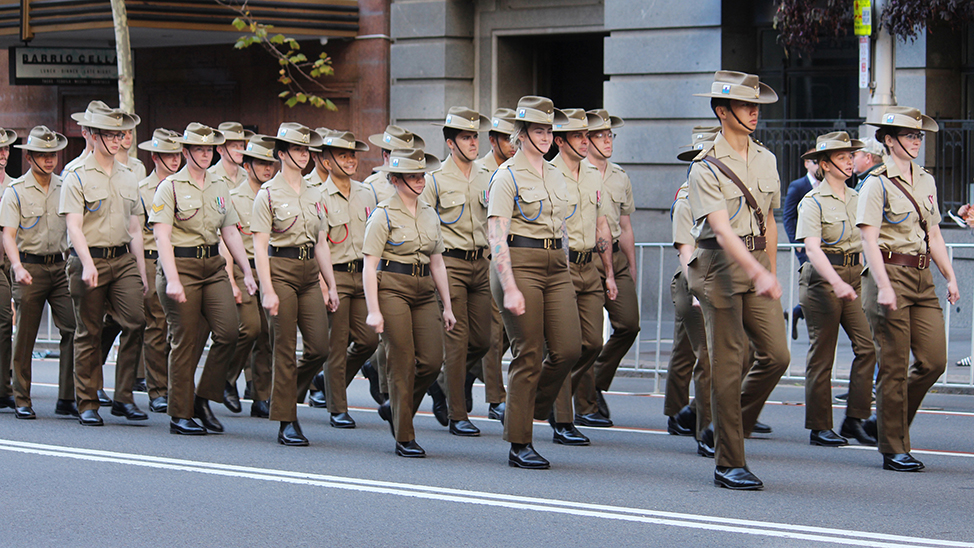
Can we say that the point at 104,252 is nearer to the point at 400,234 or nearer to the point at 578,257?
the point at 400,234

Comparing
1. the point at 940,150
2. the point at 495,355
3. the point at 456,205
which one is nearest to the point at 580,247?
the point at 456,205

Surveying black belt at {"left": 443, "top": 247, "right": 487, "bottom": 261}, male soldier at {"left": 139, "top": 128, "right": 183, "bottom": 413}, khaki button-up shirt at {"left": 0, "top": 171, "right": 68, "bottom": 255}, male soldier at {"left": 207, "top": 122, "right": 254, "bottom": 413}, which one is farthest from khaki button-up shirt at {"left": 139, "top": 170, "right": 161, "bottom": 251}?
black belt at {"left": 443, "top": 247, "right": 487, "bottom": 261}

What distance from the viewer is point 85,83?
821 inches

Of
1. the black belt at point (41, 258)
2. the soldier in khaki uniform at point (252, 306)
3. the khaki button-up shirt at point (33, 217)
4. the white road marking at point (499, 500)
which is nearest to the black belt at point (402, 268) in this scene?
the white road marking at point (499, 500)

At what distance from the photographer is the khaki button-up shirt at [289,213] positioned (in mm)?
8531

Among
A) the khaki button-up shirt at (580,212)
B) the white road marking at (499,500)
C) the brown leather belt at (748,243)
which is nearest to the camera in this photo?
the white road marking at (499,500)

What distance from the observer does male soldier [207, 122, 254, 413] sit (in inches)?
397

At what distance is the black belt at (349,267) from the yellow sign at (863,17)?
640 cm

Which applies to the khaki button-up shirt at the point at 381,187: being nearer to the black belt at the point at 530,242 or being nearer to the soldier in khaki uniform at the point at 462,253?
the soldier in khaki uniform at the point at 462,253

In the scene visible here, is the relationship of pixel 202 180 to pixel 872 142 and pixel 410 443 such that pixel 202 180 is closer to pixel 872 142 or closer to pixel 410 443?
pixel 410 443

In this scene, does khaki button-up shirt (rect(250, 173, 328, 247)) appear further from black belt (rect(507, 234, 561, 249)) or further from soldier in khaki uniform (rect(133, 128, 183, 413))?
black belt (rect(507, 234, 561, 249))

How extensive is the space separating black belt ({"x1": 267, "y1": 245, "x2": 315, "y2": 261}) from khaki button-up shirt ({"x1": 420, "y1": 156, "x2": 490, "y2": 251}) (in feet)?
2.98

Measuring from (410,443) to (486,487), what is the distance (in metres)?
1.10

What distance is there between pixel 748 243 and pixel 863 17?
706 cm
